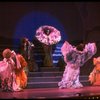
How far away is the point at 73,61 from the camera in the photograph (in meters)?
9.37

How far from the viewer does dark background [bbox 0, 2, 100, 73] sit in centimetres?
1184

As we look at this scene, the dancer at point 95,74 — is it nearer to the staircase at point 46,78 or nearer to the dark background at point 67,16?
the staircase at point 46,78

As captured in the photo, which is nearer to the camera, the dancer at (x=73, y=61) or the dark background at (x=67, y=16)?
the dancer at (x=73, y=61)

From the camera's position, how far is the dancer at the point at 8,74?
8.78 m

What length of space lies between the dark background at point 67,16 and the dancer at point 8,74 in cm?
262

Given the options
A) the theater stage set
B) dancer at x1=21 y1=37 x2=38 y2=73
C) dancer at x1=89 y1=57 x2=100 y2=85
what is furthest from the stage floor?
the theater stage set

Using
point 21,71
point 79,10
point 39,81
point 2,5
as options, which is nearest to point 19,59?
point 21,71

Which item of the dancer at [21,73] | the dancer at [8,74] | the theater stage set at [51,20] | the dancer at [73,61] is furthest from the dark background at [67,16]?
the dancer at [8,74]

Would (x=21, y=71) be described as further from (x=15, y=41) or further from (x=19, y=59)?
(x=15, y=41)

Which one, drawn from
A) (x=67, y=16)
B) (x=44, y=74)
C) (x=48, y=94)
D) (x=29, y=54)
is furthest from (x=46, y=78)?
(x=67, y=16)

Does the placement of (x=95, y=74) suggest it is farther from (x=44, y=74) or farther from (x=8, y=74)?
(x=8, y=74)

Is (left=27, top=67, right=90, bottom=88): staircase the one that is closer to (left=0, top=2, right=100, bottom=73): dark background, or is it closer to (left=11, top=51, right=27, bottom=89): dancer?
(left=11, top=51, right=27, bottom=89): dancer

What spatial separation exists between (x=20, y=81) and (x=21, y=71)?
23cm

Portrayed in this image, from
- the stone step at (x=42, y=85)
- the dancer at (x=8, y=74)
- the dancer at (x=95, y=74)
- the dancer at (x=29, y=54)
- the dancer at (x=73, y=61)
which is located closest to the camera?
the dancer at (x=8, y=74)
